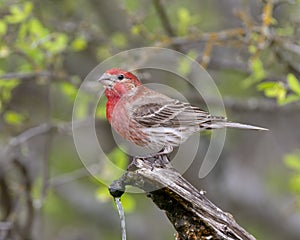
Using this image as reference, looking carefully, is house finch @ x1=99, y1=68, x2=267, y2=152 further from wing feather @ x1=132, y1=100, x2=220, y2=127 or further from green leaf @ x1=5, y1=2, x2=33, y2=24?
green leaf @ x1=5, y1=2, x2=33, y2=24

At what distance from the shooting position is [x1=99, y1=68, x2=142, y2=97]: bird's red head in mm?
6137

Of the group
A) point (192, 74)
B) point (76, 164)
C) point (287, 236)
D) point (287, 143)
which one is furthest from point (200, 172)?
point (287, 143)

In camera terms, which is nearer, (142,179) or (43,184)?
(142,179)

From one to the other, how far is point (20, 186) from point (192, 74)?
2318 mm

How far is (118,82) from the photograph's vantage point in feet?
20.2

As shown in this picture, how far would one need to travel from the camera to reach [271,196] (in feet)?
35.9

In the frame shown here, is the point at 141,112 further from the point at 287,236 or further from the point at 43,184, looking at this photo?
the point at 287,236

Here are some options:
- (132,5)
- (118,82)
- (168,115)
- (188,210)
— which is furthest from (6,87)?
(188,210)

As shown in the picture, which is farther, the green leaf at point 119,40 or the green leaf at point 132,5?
the green leaf at point 119,40

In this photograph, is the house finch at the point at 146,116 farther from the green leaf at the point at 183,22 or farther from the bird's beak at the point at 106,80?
the green leaf at the point at 183,22

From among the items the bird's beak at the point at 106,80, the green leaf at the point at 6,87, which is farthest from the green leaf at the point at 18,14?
the bird's beak at the point at 106,80

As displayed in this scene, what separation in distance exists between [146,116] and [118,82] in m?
0.37

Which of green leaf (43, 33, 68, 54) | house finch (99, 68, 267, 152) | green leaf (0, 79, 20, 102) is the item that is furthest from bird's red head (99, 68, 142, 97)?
green leaf (0, 79, 20, 102)

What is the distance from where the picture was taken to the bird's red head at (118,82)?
20.1 feet
